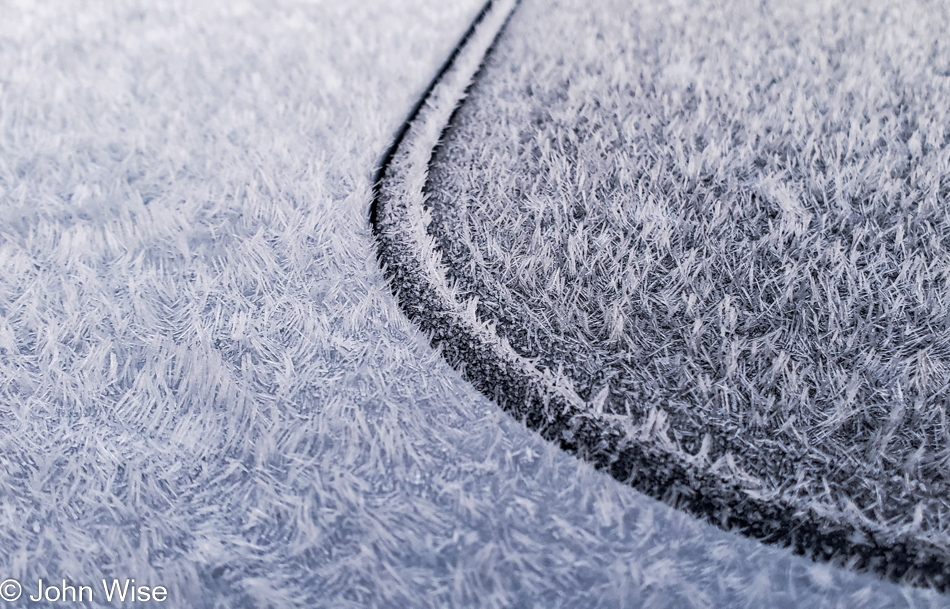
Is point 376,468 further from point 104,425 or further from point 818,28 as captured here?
point 818,28

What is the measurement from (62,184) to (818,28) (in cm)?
140

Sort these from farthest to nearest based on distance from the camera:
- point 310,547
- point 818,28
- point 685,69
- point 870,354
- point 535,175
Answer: point 818,28 < point 685,69 < point 535,175 < point 870,354 < point 310,547

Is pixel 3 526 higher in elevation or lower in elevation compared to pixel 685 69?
lower

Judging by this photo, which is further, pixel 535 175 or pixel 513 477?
pixel 535 175

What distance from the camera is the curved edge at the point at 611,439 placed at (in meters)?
0.51

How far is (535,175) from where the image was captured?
875mm

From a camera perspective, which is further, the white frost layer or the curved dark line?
the curved dark line

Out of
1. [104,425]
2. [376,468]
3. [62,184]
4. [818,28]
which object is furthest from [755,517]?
[818,28]
